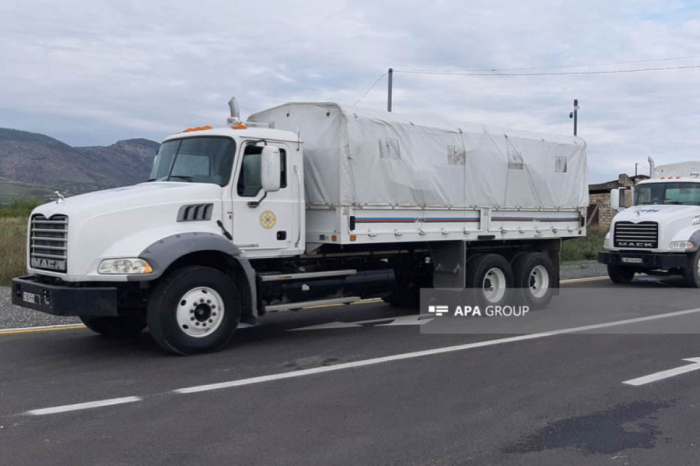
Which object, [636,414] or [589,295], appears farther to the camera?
[589,295]

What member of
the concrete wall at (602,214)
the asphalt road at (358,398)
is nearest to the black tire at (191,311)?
the asphalt road at (358,398)

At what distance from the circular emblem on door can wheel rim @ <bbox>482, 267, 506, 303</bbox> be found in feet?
13.4

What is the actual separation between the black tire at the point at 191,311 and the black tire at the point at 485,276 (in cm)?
421

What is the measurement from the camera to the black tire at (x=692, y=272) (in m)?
15.2

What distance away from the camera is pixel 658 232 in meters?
15.2

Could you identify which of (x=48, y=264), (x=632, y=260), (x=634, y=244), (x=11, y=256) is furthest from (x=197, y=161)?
(x=634, y=244)

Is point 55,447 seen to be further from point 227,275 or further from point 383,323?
point 383,323

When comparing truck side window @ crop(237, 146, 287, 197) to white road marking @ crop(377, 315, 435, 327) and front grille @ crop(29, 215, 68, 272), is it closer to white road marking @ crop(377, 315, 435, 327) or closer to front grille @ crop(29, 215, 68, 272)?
front grille @ crop(29, 215, 68, 272)

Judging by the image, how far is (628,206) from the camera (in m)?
16.5

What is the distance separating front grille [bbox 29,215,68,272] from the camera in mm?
7473

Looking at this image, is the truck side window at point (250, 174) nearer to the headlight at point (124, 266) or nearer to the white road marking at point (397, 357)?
the headlight at point (124, 266)

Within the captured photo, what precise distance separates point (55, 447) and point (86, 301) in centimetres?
260

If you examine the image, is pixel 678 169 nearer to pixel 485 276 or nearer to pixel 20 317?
pixel 485 276

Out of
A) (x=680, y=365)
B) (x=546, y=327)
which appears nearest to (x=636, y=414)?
(x=680, y=365)
